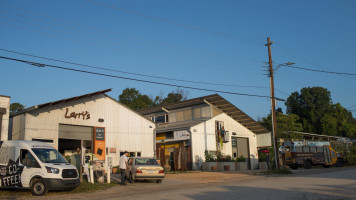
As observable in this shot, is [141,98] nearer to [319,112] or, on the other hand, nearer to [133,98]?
[133,98]

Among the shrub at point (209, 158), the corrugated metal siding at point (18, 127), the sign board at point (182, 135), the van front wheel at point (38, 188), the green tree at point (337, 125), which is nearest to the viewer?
the van front wheel at point (38, 188)

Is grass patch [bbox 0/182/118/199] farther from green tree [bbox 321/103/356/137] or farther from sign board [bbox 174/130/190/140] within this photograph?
green tree [bbox 321/103/356/137]

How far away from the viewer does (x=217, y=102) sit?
35.2m

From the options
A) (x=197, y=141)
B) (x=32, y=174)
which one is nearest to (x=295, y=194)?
(x=32, y=174)

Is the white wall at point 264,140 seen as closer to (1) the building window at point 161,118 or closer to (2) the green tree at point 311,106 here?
(1) the building window at point 161,118

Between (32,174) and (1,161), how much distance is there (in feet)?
6.24

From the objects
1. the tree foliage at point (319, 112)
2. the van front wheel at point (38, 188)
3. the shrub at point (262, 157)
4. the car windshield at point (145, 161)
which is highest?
the tree foliage at point (319, 112)

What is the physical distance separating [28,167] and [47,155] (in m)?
1.03

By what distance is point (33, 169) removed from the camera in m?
13.8

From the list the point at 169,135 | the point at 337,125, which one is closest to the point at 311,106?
the point at 337,125

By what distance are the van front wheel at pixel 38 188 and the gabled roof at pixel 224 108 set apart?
22.6 meters

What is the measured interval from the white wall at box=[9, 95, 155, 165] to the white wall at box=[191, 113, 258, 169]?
480 cm

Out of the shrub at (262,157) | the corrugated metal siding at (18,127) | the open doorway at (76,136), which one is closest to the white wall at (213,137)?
the shrub at (262,157)

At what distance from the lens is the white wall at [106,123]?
2239 centimetres
